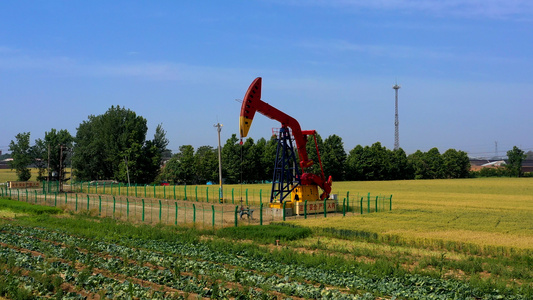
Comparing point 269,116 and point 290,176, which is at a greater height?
point 269,116

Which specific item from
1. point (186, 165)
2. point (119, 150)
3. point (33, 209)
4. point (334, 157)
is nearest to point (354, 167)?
point (334, 157)

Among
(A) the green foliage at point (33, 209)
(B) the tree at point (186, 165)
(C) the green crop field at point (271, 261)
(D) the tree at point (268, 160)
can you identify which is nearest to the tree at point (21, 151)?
(B) the tree at point (186, 165)

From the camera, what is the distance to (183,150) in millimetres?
104875

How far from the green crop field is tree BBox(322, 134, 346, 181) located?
8026 cm

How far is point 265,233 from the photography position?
25656 millimetres

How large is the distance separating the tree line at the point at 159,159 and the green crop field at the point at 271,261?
63.8m

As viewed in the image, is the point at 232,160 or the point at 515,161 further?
the point at 515,161

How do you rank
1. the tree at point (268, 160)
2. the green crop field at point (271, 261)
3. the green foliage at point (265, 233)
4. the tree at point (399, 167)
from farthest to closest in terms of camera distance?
the tree at point (399, 167) < the tree at point (268, 160) < the green foliage at point (265, 233) < the green crop field at point (271, 261)

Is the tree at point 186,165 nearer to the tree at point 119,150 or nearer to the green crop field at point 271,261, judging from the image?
the tree at point 119,150

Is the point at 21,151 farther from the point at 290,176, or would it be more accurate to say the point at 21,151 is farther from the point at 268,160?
the point at 290,176

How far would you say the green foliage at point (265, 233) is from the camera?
2511 cm

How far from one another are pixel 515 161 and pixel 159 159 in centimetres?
9372

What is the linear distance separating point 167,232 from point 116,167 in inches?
2913

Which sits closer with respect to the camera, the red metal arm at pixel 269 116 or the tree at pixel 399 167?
the red metal arm at pixel 269 116
